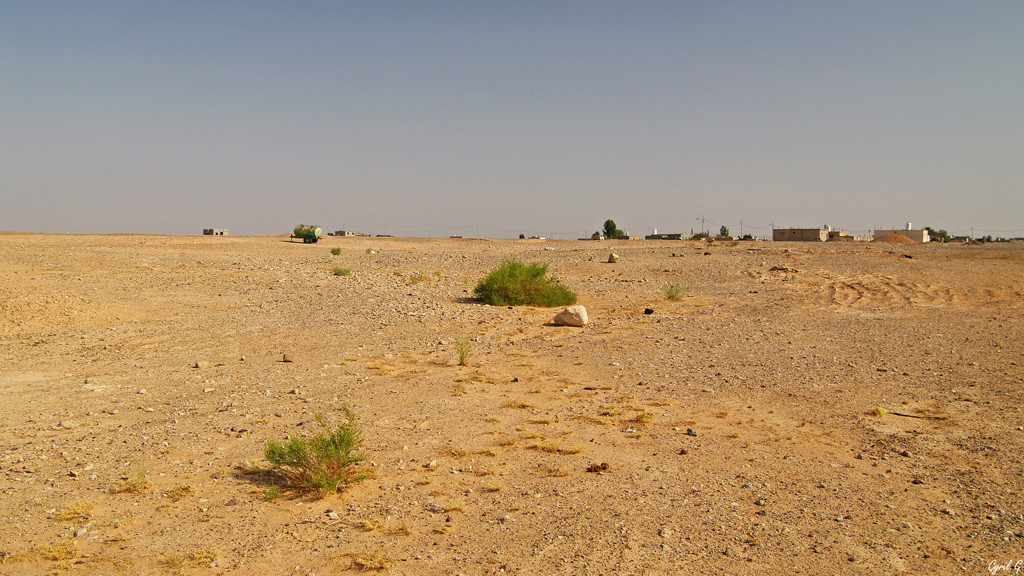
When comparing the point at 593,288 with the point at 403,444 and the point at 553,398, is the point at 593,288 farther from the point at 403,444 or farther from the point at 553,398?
the point at 403,444

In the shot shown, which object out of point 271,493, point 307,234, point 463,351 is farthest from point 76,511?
point 307,234

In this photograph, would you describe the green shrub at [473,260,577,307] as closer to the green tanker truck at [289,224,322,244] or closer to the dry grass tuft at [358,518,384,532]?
the dry grass tuft at [358,518,384,532]

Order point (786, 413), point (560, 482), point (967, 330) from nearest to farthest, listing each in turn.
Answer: point (560, 482)
point (786, 413)
point (967, 330)

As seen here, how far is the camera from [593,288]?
1922 cm

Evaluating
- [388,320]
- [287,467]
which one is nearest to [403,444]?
[287,467]

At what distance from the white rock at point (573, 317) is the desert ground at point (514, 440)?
0.33m

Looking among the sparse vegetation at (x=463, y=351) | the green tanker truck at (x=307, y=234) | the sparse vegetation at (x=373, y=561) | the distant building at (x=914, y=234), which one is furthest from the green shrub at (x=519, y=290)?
the distant building at (x=914, y=234)

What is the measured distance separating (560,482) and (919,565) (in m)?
2.39

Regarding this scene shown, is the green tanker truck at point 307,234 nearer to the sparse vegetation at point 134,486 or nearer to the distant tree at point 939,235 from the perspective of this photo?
the sparse vegetation at point 134,486

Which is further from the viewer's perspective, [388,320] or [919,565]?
[388,320]

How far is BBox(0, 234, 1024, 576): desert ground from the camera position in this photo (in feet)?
13.6

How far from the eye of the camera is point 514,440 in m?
6.10

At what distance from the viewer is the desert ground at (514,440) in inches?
163

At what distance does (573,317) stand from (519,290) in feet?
9.87
